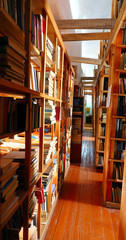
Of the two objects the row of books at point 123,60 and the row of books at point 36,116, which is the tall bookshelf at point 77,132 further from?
the row of books at point 36,116

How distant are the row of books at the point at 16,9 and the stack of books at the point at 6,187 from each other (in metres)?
0.99

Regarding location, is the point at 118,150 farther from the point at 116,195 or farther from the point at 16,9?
the point at 16,9

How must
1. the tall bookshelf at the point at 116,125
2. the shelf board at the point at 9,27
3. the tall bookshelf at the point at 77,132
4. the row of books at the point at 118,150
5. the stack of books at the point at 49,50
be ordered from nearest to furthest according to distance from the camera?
the shelf board at the point at 9,27 → the stack of books at the point at 49,50 → the tall bookshelf at the point at 116,125 → the row of books at the point at 118,150 → the tall bookshelf at the point at 77,132

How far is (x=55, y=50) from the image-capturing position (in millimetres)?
2033

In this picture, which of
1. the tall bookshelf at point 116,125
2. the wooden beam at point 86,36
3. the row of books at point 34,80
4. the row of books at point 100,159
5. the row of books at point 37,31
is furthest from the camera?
the row of books at point 100,159

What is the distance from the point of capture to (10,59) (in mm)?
998

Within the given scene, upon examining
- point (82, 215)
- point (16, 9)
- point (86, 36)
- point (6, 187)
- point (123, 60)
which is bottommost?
point (82, 215)

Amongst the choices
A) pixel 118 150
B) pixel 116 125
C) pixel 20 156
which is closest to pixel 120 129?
pixel 116 125

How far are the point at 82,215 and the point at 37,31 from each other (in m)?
2.57

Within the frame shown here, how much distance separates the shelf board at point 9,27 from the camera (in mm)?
933

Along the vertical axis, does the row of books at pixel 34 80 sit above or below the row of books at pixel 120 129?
above

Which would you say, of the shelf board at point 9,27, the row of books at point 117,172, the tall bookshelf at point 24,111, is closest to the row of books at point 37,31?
the tall bookshelf at point 24,111

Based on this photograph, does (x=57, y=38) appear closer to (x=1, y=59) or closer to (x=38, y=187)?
(x=1, y=59)

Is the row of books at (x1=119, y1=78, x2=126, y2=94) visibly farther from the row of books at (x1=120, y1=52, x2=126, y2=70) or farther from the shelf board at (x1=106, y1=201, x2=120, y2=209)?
the shelf board at (x1=106, y1=201, x2=120, y2=209)
